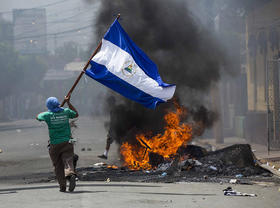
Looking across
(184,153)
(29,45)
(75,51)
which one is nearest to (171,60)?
(184,153)

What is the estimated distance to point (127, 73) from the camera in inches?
420

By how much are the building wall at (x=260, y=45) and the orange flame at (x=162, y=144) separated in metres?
9.26

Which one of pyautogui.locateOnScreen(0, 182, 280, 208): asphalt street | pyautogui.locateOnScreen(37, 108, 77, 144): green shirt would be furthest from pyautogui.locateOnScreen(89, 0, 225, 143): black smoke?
pyautogui.locateOnScreen(37, 108, 77, 144): green shirt

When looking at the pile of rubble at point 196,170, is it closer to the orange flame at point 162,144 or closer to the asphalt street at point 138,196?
the orange flame at point 162,144

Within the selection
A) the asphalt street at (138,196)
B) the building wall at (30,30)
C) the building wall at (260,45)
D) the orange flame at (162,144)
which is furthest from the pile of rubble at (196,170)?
the building wall at (30,30)

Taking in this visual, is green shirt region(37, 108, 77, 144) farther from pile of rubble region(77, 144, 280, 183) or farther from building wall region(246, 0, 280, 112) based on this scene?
building wall region(246, 0, 280, 112)

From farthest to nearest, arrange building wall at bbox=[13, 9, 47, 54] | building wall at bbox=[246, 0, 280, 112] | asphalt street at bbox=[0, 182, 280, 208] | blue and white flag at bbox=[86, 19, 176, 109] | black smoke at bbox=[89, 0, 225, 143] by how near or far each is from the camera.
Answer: building wall at bbox=[13, 9, 47, 54] < building wall at bbox=[246, 0, 280, 112] < black smoke at bbox=[89, 0, 225, 143] < blue and white flag at bbox=[86, 19, 176, 109] < asphalt street at bbox=[0, 182, 280, 208]

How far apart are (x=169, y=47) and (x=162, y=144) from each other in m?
4.46

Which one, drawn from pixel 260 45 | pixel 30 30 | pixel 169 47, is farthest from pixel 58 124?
pixel 30 30

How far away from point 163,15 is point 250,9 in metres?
8.32

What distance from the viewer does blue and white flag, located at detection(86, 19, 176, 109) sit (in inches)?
415

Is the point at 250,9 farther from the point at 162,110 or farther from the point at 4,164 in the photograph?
the point at 4,164

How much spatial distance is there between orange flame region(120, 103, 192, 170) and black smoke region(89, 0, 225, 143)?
169 cm

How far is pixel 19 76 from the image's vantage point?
77125 mm
